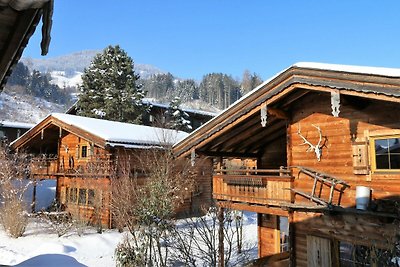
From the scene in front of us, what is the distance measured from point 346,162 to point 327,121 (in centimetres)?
144

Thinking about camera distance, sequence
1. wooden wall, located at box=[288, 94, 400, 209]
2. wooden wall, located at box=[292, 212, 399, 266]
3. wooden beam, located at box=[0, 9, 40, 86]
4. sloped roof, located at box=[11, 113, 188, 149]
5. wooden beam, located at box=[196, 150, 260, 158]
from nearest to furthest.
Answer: wooden beam, located at box=[0, 9, 40, 86] → wooden wall, located at box=[292, 212, 399, 266] → wooden wall, located at box=[288, 94, 400, 209] → wooden beam, located at box=[196, 150, 260, 158] → sloped roof, located at box=[11, 113, 188, 149]

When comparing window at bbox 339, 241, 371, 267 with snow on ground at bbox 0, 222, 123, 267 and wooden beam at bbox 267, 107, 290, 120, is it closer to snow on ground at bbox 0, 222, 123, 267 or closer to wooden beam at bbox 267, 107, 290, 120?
wooden beam at bbox 267, 107, 290, 120

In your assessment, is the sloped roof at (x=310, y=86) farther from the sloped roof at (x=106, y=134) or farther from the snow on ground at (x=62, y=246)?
the sloped roof at (x=106, y=134)

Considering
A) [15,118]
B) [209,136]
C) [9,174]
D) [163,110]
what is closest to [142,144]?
[9,174]

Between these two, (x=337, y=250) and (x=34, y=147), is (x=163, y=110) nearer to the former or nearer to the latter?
(x=34, y=147)

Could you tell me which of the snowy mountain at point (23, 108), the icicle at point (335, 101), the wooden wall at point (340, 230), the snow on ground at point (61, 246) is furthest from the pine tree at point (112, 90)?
the snowy mountain at point (23, 108)

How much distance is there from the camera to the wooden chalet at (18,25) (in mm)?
3131

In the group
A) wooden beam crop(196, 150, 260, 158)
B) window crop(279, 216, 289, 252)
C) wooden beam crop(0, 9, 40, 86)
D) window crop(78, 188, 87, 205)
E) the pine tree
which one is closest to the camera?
wooden beam crop(0, 9, 40, 86)

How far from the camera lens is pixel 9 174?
72.2 feet

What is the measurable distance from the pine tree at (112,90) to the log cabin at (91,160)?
1142cm

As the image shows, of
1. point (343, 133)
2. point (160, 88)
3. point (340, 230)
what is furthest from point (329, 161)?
point (160, 88)

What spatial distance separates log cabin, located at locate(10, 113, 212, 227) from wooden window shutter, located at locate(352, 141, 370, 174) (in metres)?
14.5

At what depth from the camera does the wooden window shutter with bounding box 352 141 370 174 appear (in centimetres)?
942

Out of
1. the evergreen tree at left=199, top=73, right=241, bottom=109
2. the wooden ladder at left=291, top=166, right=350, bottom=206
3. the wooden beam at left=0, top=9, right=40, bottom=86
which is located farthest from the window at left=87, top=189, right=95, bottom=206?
the evergreen tree at left=199, top=73, right=241, bottom=109
